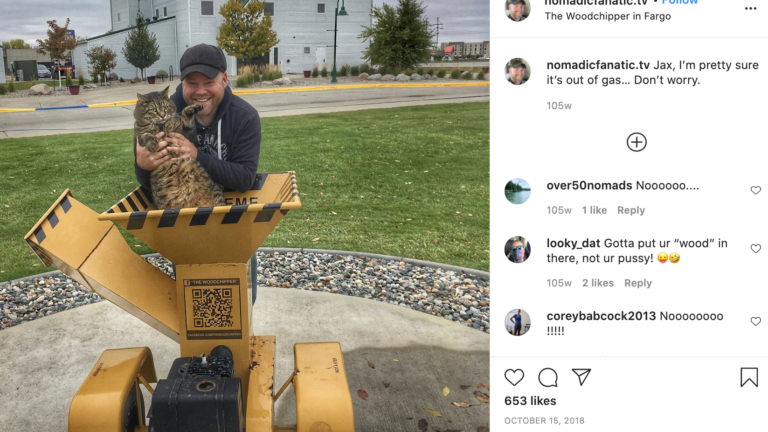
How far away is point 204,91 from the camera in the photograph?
9.21 feet

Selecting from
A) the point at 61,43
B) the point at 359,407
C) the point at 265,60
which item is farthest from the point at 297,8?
the point at 359,407

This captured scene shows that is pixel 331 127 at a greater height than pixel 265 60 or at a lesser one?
lesser

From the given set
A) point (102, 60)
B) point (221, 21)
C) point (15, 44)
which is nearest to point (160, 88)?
point (221, 21)

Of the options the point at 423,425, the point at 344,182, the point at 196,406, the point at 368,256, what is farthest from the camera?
the point at 344,182

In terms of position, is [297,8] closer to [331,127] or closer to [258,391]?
[331,127]

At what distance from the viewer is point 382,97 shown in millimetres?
19938

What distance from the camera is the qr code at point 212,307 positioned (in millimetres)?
2516
